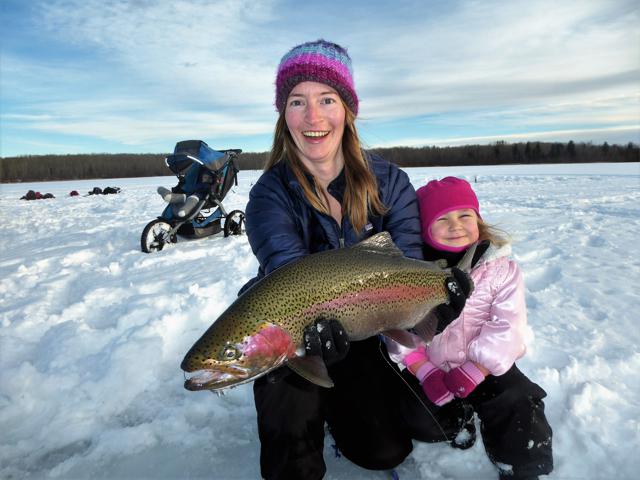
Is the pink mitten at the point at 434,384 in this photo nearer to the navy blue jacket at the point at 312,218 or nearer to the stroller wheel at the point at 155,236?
the navy blue jacket at the point at 312,218

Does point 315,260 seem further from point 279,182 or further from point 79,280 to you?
point 79,280

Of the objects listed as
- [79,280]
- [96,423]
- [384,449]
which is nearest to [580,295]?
[384,449]

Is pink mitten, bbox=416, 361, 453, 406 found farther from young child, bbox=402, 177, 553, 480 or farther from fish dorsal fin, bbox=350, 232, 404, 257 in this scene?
fish dorsal fin, bbox=350, 232, 404, 257

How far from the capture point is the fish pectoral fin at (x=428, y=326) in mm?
2215

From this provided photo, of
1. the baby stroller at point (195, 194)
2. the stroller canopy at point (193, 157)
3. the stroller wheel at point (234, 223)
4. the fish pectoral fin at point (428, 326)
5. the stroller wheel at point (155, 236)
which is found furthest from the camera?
the stroller wheel at point (234, 223)

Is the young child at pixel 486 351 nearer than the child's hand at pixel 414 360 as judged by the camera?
Yes

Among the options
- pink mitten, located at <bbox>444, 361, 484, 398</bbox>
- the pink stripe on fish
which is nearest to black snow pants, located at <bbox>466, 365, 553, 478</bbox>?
pink mitten, located at <bbox>444, 361, 484, 398</bbox>

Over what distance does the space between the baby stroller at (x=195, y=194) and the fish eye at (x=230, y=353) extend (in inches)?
220

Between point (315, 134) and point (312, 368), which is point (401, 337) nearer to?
point (312, 368)

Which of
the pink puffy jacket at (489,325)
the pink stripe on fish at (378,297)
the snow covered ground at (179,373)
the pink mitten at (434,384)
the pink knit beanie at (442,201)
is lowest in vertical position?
the snow covered ground at (179,373)

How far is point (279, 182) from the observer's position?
103 inches

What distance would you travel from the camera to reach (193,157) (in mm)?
7309

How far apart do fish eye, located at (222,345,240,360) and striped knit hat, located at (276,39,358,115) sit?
1644 mm

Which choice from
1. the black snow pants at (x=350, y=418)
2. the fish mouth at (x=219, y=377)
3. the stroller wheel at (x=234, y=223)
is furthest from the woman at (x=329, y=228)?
the stroller wheel at (x=234, y=223)
